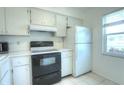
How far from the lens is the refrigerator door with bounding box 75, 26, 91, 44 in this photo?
2.66m

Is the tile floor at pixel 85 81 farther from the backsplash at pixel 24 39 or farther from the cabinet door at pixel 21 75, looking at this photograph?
the backsplash at pixel 24 39

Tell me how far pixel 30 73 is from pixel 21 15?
57.9 inches

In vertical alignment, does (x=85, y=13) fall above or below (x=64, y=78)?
above

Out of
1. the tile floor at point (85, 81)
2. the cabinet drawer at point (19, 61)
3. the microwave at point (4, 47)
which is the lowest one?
the tile floor at point (85, 81)

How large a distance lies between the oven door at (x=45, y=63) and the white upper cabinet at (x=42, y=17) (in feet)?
3.25

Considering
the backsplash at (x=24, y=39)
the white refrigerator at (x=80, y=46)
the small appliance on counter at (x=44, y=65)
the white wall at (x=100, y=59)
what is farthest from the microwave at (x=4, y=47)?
the white wall at (x=100, y=59)

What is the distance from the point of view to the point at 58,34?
2.88m

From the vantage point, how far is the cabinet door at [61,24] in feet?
9.31

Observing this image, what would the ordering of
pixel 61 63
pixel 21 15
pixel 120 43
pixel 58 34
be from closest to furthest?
pixel 21 15 → pixel 120 43 → pixel 61 63 → pixel 58 34

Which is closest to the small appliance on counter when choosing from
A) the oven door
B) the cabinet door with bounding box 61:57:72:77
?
the oven door

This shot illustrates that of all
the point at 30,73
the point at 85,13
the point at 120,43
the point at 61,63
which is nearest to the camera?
the point at 30,73

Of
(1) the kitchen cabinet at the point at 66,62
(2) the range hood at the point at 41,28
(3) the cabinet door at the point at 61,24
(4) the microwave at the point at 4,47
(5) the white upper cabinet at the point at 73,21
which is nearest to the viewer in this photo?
(4) the microwave at the point at 4,47
